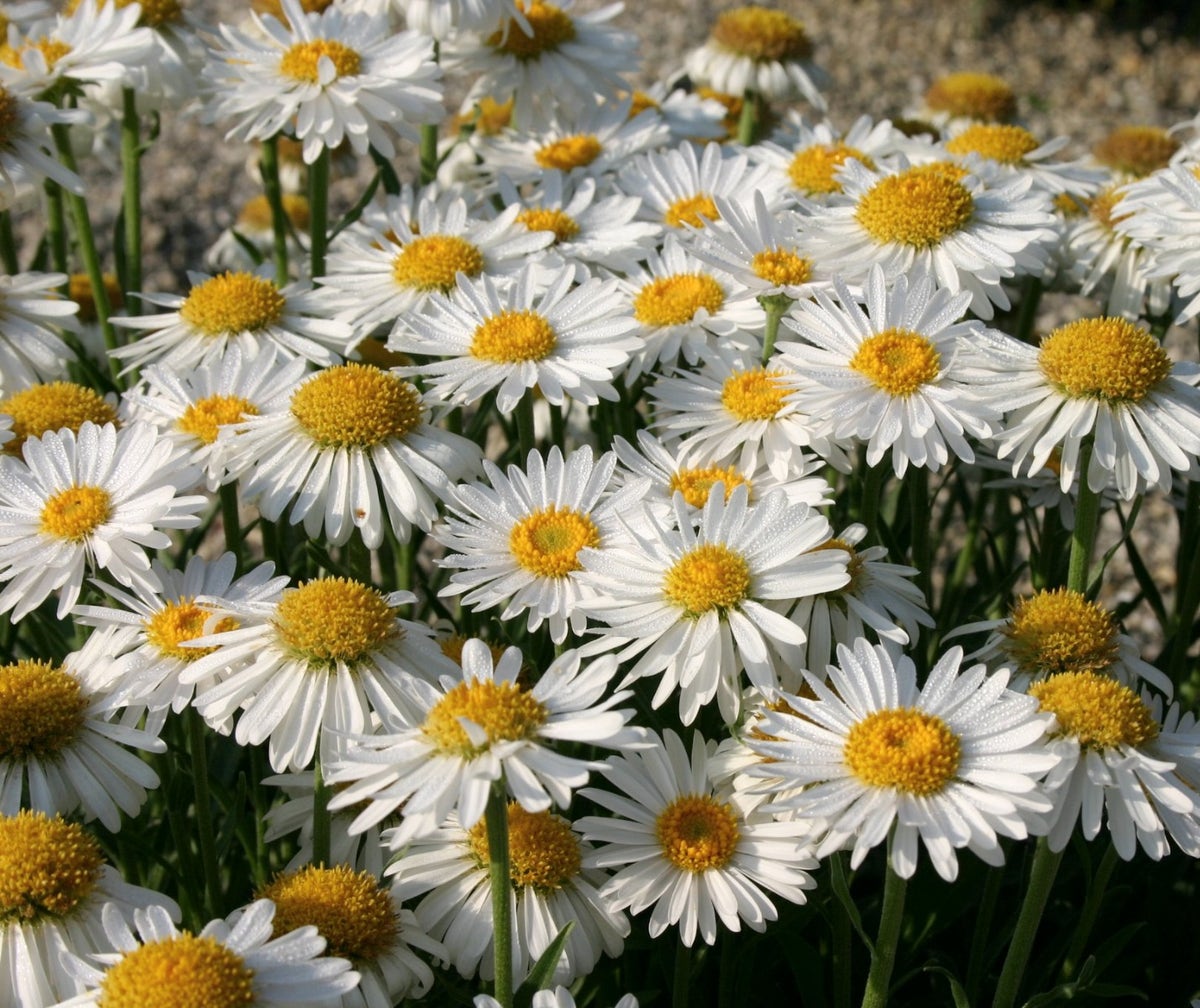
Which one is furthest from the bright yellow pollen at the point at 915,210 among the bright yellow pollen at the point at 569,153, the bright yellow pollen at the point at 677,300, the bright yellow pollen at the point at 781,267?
the bright yellow pollen at the point at 569,153

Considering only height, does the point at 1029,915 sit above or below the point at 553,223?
below

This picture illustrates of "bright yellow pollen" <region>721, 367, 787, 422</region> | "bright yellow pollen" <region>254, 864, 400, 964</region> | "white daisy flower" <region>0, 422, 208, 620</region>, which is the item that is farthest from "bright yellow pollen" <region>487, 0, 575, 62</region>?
"bright yellow pollen" <region>254, 864, 400, 964</region>

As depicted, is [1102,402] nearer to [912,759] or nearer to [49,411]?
[912,759]

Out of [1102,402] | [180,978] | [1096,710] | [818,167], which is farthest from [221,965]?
[818,167]

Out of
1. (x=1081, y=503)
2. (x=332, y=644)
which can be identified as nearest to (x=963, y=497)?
(x=1081, y=503)

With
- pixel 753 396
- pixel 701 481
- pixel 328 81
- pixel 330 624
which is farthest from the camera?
pixel 328 81

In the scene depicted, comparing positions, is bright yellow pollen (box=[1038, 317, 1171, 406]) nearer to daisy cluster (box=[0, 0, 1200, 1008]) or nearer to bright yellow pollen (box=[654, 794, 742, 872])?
daisy cluster (box=[0, 0, 1200, 1008])

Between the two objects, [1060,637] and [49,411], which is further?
[49,411]
